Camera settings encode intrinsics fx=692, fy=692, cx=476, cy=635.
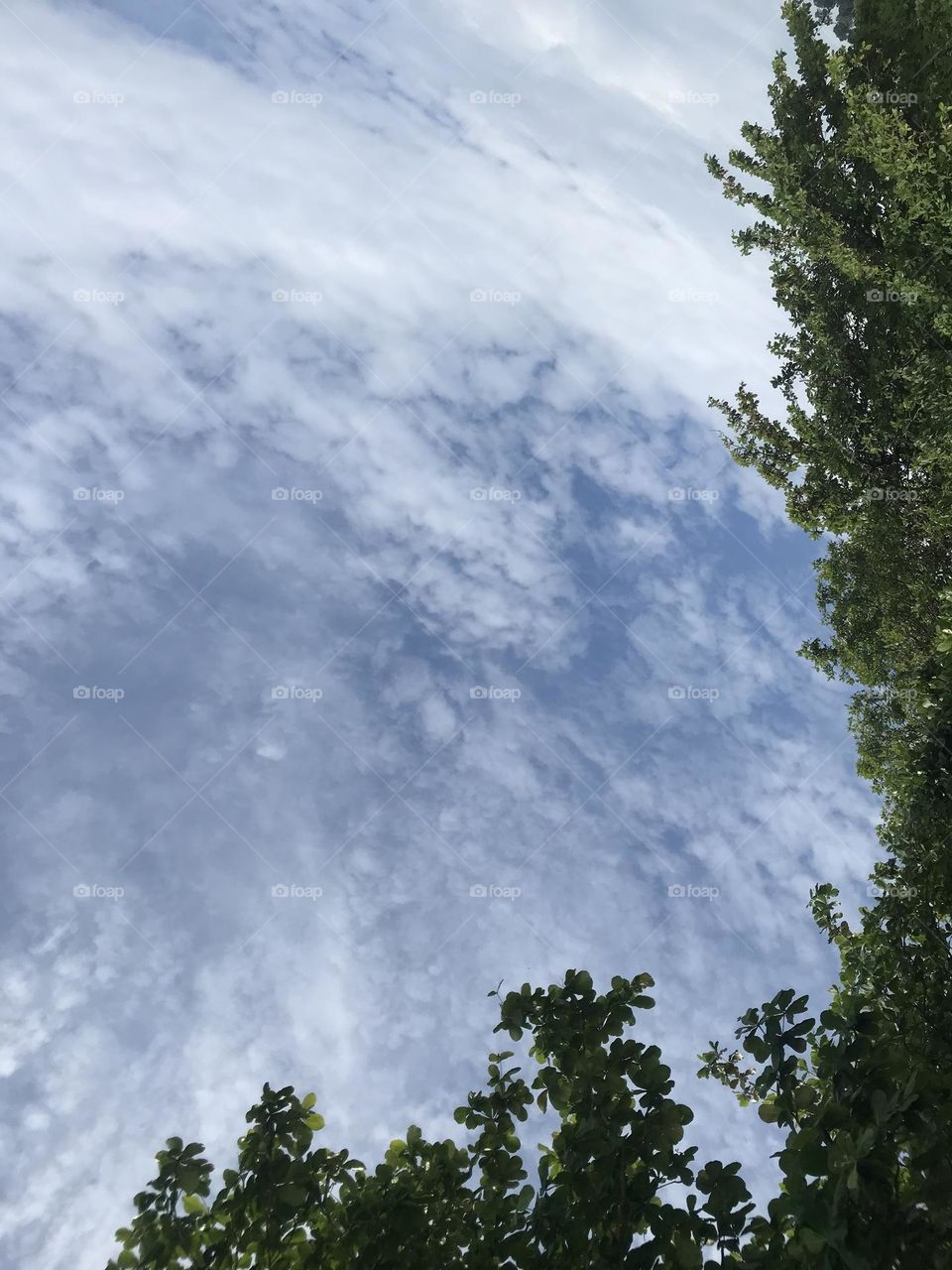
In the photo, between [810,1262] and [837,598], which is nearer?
[810,1262]

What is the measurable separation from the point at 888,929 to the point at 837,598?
8.44 meters

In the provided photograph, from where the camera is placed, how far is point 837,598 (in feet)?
40.3

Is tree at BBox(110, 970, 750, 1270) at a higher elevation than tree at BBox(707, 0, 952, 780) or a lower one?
lower

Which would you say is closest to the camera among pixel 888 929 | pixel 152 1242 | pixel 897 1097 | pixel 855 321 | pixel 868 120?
pixel 897 1097

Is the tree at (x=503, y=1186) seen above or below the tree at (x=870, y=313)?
below

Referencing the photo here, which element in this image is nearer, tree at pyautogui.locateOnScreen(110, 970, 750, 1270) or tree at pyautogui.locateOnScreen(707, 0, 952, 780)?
tree at pyautogui.locateOnScreen(110, 970, 750, 1270)

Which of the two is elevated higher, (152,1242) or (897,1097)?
(897,1097)

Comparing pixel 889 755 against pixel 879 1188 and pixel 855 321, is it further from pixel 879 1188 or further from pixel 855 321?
pixel 879 1188

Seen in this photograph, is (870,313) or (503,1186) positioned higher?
(870,313)

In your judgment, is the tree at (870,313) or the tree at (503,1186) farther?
the tree at (870,313)

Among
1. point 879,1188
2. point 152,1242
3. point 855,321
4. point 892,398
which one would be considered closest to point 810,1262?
point 879,1188

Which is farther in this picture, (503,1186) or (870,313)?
(870,313)

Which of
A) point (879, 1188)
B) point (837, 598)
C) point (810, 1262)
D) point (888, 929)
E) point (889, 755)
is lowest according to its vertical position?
point (810, 1262)

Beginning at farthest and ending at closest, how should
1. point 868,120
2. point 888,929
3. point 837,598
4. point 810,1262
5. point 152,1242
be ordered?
1. point 837,598
2. point 868,120
3. point 888,929
4. point 152,1242
5. point 810,1262
